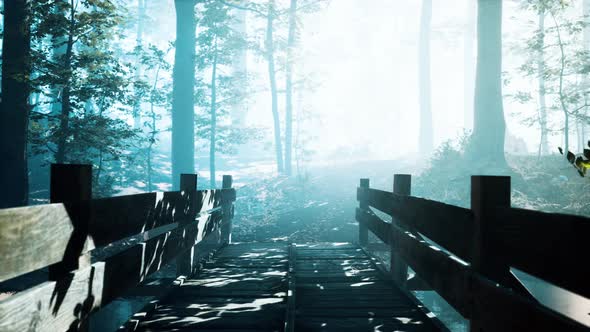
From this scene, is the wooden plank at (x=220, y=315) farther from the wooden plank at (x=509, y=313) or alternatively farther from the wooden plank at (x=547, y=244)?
the wooden plank at (x=547, y=244)

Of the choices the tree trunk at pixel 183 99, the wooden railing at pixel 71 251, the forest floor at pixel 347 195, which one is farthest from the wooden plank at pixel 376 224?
the tree trunk at pixel 183 99

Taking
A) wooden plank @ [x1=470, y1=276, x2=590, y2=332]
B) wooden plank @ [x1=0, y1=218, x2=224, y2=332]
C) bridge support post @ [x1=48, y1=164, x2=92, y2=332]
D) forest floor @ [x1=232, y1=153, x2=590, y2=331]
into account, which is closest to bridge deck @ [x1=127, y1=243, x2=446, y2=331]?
wooden plank @ [x1=0, y1=218, x2=224, y2=332]

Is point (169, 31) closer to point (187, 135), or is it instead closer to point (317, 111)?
point (317, 111)

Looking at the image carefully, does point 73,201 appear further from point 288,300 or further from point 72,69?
point 72,69

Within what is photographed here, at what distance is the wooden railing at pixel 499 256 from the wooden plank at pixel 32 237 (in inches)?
→ 105

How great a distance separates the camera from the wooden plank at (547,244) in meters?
1.78

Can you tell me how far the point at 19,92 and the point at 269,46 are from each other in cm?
1975

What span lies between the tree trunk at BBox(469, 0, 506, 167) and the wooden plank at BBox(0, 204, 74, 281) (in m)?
19.2

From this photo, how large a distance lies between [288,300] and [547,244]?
3.05 m

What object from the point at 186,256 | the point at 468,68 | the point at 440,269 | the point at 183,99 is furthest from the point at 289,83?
the point at 468,68

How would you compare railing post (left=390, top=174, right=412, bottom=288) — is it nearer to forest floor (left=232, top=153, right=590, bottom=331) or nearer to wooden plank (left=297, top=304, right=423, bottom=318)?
wooden plank (left=297, top=304, right=423, bottom=318)

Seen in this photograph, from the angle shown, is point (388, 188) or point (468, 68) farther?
point (468, 68)

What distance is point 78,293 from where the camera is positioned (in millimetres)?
2582

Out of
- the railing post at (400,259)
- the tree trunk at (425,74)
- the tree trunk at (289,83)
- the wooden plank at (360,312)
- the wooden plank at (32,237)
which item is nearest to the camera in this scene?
the wooden plank at (32,237)
